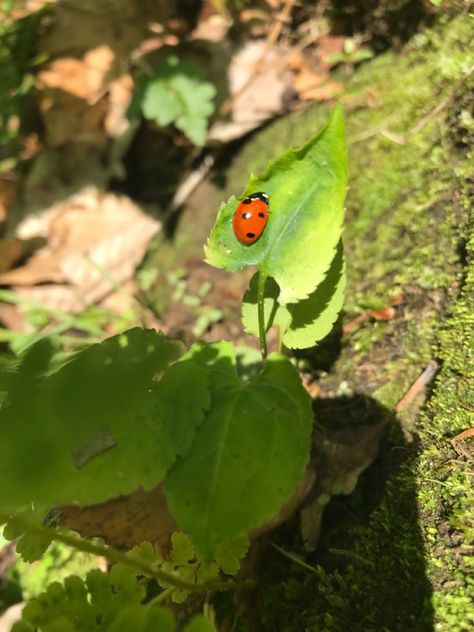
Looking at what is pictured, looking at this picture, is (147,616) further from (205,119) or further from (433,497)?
(205,119)

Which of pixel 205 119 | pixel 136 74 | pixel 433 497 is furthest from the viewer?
pixel 136 74

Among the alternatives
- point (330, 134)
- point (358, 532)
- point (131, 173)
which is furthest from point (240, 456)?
point (131, 173)

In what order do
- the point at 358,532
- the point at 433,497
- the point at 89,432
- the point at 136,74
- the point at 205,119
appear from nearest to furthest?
1. the point at 89,432
2. the point at 433,497
3. the point at 358,532
4. the point at 205,119
5. the point at 136,74

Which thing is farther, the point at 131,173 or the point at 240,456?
the point at 131,173

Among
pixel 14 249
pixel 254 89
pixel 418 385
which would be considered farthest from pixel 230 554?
pixel 14 249

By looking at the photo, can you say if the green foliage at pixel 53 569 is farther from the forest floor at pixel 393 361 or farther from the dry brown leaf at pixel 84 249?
the dry brown leaf at pixel 84 249

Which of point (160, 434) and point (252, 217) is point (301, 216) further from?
point (160, 434)

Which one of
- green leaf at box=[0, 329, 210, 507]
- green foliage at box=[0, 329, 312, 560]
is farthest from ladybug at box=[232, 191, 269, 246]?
green leaf at box=[0, 329, 210, 507]
